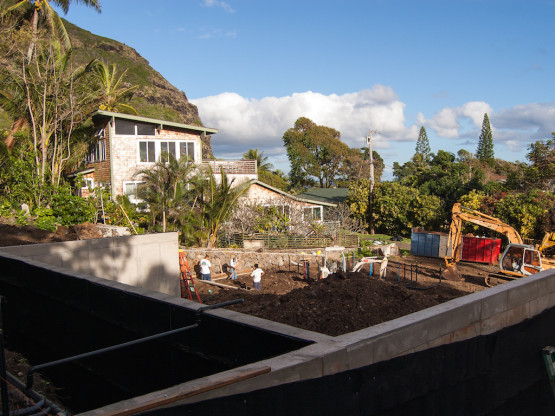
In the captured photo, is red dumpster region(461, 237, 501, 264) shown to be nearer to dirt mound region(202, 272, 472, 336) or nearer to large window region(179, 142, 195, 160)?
dirt mound region(202, 272, 472, 336)

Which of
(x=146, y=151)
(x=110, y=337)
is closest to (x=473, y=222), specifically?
(x=146, y=151)

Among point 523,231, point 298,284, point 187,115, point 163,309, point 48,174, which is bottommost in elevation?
point 298,284

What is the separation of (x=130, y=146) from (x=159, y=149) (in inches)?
69.6

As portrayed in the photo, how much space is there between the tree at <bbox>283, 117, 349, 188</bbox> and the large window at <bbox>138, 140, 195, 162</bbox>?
3402 centimetres

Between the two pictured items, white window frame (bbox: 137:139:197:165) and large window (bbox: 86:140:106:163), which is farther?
large window (bbox: 86:140:106:163)

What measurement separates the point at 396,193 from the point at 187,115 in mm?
52103

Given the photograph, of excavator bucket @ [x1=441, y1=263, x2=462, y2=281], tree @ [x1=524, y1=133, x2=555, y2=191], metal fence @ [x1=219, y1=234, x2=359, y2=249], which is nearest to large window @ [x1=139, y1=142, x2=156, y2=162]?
metal fence @ [x1=219, y1=234, x2=359, y2=249]

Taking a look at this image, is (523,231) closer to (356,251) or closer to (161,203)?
(356,251)

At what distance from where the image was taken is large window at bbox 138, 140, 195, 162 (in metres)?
28.8

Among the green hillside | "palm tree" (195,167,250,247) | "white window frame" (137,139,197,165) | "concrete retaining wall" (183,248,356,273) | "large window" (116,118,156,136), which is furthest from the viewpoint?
the green hillside

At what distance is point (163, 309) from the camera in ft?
16.8

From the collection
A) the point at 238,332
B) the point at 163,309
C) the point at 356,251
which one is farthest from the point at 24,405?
the point at 356,251

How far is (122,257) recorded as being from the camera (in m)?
12.4

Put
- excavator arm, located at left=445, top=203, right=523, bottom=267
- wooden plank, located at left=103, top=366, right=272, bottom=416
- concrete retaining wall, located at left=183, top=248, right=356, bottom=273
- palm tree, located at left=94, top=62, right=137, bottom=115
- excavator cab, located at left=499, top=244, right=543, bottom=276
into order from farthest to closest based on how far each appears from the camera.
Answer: palm tree, located at left=94, top=62, right=137, bottom=115 < concrete retaining wall, located at left=183, top=248, right=356, bottom=273 < excavator arm, located at left=445, top=203, right=523, bottom=267 < excavator cab, located at left=499, top=244, right=543, bottom=276 < wooden plank, located at left=103, top=366, right=272, bottom=416
